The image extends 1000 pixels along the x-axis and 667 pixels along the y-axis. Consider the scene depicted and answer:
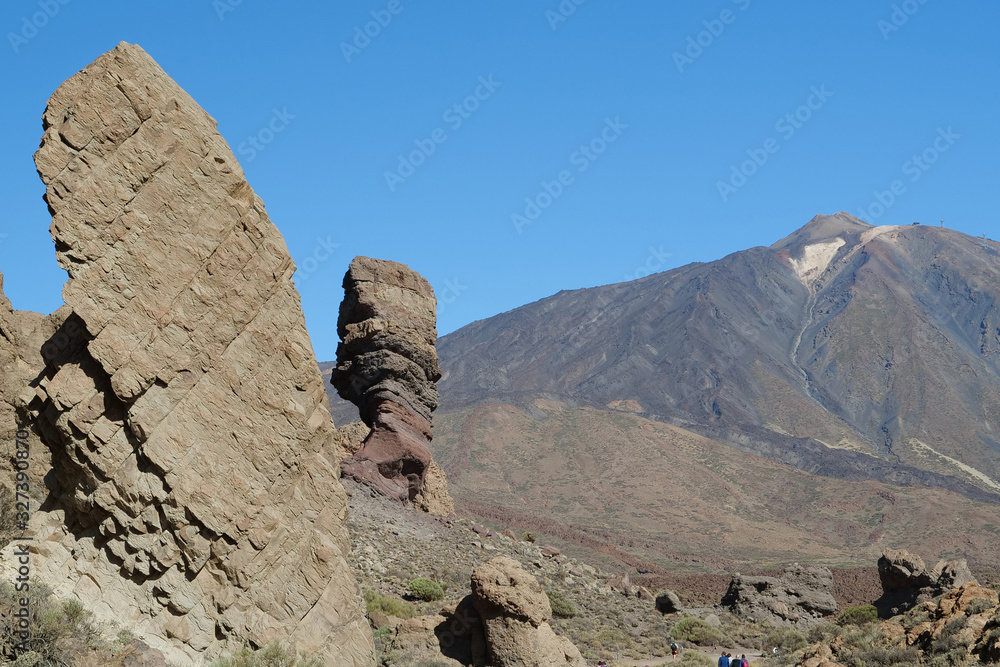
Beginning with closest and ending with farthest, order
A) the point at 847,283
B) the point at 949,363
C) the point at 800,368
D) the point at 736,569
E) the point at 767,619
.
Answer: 1. the point at 767,619
2. the point at 736,569
3. the point at 949,363
4. the point at 800,368
5. the point at 847,283

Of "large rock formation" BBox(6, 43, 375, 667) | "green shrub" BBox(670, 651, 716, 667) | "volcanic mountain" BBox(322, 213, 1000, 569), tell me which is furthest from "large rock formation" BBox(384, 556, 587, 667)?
"volcanic mountain" BBox(322, 213, 1000, 569)

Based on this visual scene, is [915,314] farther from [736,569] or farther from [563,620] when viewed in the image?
[563,620]

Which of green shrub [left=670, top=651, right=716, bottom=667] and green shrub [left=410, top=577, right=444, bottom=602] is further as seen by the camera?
green shrub [left=410, top=577, right=444, bottom=602]

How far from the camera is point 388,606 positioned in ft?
80.7

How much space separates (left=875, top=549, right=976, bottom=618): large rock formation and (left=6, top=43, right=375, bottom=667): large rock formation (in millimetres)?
22219

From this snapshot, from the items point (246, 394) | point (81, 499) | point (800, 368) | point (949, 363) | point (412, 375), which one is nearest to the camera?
point (81, 499)

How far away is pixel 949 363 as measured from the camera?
156125 mm

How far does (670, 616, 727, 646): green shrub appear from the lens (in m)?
29.2

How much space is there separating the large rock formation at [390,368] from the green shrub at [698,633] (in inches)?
403

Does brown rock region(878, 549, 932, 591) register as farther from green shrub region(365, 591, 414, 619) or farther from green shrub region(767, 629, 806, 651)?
green shrub region(365, 591, 414, 619)

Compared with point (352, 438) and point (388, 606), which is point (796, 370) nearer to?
point (352, 438)

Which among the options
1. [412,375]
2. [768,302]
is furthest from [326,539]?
[768,302]

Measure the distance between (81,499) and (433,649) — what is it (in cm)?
1111

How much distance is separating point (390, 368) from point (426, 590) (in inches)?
384
